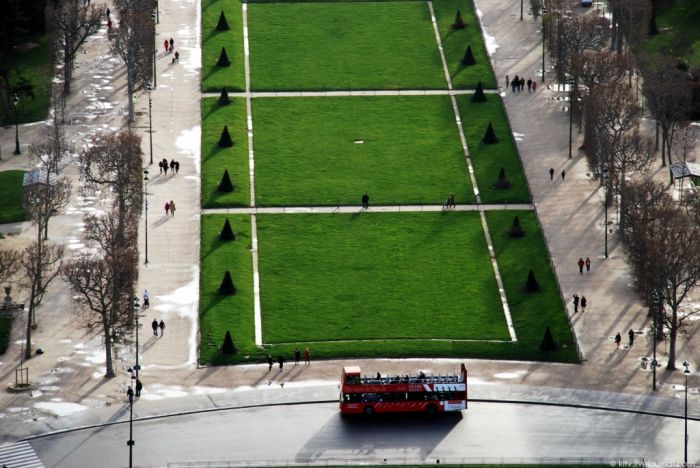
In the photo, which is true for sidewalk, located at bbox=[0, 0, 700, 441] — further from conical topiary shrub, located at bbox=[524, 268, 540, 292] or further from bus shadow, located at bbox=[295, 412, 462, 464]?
bus shadow, located at bbox=[295, 412, 462, 464]

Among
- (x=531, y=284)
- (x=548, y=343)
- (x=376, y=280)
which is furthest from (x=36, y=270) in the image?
(x=548, y=343)

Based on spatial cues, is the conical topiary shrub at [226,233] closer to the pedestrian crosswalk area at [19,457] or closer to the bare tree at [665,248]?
the bare tree at [665,248]

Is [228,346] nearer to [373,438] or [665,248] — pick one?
[373,438]

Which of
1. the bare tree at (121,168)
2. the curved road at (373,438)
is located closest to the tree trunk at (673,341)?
the curved road at (373,438)

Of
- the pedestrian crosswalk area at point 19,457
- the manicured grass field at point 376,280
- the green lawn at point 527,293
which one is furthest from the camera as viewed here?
the manicured grass field at point 376,280

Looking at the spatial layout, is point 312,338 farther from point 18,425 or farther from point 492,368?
point 18,425

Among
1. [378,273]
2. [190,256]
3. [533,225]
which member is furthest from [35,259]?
[533,225]
